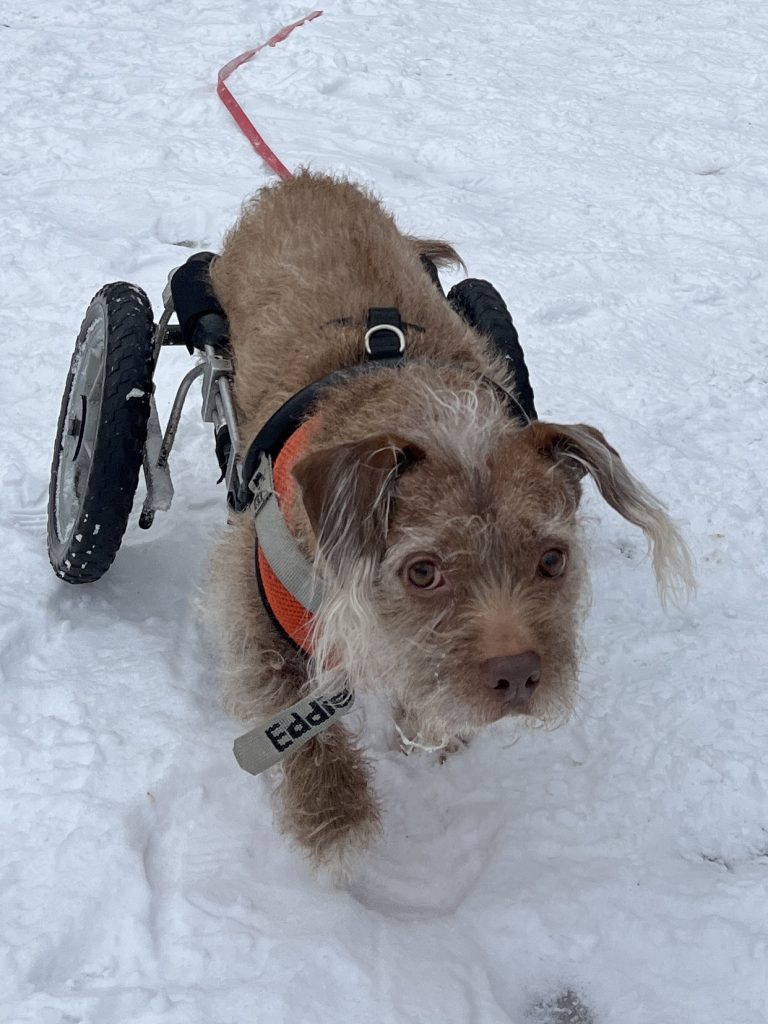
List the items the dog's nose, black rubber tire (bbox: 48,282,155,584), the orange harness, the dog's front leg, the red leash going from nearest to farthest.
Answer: the dog's nose, the orange harness, the dog's front leg, black rubber tire (bbox: 48,282,155,584), the red leash

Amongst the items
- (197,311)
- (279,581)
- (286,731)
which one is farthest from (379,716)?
(197,311)

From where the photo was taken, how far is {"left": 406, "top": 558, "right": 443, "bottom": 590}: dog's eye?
1922 mm

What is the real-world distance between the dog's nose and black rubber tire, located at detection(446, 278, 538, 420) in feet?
3.80

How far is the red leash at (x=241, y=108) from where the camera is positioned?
219 inches

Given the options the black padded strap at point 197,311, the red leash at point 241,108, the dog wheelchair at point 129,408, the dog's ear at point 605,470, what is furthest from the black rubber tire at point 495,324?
the red leash at point 241,108

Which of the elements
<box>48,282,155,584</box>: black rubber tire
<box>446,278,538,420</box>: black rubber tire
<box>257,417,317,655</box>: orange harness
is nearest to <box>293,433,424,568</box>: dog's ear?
<box>257,417,317,655</box>: orange harness

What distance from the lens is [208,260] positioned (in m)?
3.44

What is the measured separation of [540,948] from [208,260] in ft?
8.16

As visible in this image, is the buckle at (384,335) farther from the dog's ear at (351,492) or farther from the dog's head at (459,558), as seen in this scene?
the dog's ear at (351,492)

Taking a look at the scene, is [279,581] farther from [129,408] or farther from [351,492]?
[129,408]

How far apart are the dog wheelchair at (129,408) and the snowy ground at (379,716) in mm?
249

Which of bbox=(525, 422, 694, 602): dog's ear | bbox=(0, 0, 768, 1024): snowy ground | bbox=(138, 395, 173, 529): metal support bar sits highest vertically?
bbox=(525, 422, 694, 602): dog's ear

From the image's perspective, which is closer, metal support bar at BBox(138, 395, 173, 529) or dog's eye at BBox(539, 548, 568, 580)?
dog's eye at BBox(539, 548, 568, 580)

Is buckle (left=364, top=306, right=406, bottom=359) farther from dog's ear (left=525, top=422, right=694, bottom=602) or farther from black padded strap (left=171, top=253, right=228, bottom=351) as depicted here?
black padded strap (left=171, top=253, right=228, bottom=351)
